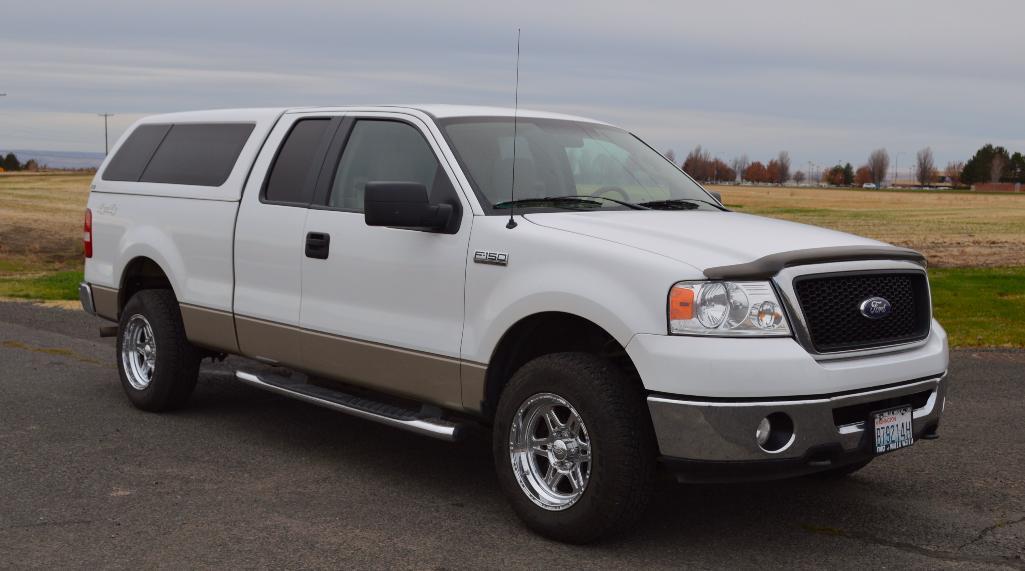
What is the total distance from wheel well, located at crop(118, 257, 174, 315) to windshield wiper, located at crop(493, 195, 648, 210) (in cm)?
311

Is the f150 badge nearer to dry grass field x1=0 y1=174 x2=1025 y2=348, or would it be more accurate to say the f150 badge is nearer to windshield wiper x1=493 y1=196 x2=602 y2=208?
windshield wiper x1=493 y1=196 x2=602 y2=208

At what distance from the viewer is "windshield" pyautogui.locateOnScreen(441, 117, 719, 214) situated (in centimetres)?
592

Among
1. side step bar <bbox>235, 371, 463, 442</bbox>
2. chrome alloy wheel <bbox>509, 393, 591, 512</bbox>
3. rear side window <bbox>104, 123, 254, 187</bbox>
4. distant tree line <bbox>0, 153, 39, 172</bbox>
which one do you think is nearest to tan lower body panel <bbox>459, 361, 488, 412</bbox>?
side step bar <bbox>235, 371, 463, 442</bbox>

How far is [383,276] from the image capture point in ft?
19.8

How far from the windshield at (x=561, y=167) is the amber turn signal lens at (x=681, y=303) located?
1.21m

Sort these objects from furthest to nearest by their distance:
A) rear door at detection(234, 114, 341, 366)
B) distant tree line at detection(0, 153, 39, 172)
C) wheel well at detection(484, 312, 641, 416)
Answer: distant tree line at detection(0, 153, 39, 172) < rear door at detection(234, 114, 341, 366) < wheel well at detection(484, 312, 641, 416)

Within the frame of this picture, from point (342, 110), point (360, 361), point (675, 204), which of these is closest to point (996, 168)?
point (675, 204)

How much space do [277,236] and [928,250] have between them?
88.5ft

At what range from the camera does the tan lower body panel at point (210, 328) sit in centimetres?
718

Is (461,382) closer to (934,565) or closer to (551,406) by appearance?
(551,406)

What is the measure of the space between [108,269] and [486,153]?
139 inches

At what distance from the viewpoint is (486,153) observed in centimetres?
607

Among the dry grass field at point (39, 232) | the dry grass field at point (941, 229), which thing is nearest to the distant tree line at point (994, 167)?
the dry grass field at point (941, 229)

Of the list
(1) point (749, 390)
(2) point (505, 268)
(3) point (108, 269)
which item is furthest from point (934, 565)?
(3) point (108, 269)
